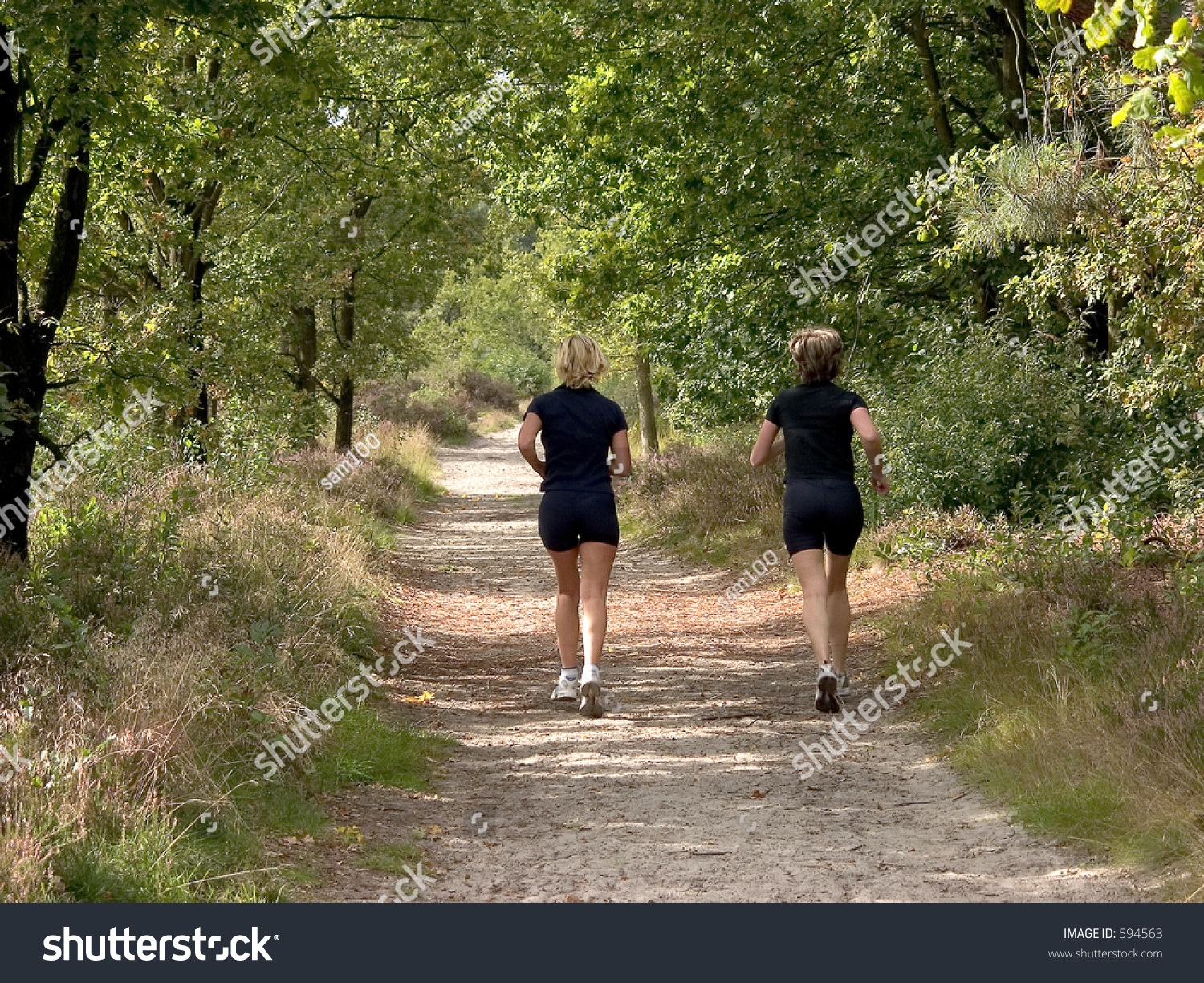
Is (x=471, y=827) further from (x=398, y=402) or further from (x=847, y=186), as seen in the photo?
(x=398, y=402)

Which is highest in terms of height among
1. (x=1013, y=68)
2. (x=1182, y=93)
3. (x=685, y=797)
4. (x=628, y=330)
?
(x=1013, y=68)

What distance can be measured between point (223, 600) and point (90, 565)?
31.1 inches

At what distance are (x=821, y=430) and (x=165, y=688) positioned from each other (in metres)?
3.66

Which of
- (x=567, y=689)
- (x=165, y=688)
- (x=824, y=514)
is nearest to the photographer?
(x=165, y=688)

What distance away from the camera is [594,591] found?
689cm

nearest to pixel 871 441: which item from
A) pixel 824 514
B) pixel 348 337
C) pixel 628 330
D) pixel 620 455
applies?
pixel 824 514

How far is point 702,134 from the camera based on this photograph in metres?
12.7

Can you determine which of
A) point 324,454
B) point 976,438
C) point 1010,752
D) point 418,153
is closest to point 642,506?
point 324,454

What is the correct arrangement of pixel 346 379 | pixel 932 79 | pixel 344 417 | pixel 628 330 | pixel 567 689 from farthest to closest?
pixel 344 417
pixel 346 379
pixel 628 330
pixel 932 79
pixel 567 689

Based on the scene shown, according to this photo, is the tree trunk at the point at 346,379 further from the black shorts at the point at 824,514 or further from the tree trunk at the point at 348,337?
the black shorts at the point at 824,514

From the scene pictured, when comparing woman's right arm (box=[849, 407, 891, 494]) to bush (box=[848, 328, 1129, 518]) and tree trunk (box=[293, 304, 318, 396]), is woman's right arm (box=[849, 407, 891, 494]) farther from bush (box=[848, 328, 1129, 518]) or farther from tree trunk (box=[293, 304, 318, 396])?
tree trunk (box=[293, 304, 318, 396])

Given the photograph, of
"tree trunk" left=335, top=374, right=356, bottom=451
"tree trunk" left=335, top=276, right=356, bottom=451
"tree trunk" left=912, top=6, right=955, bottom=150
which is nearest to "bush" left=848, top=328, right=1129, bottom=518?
"tree trunk" left=912, top=6, right=955, bottom=150

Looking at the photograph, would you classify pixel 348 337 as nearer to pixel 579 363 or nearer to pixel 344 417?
pixel 344 417

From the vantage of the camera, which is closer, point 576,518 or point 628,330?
point 576,518
